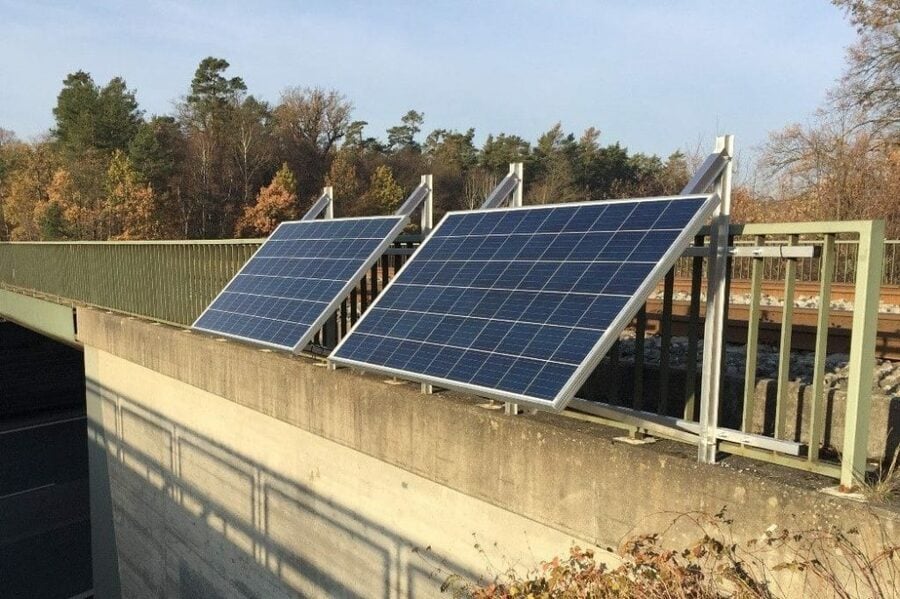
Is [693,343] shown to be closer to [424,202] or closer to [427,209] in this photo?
[427,209]

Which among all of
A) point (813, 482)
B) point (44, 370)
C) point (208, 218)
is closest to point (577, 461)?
point (813, 482)

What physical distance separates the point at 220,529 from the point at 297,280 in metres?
3.32

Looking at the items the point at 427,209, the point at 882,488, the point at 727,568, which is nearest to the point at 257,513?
the point at 427,209

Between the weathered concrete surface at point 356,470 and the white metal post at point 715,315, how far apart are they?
0.34 m

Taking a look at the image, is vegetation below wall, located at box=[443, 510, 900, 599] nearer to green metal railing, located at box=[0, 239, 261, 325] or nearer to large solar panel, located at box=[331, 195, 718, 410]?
large solar panel, located at box=[331, 195, 718, 410]

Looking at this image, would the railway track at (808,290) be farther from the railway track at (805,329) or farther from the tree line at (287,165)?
the tree line at (287,165)

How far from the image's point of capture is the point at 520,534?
4.82 metres

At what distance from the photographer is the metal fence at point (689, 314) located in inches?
136

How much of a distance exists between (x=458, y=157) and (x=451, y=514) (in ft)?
243

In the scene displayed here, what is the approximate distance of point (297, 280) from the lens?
778 cm

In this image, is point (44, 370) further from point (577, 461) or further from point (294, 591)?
point (577, 461)

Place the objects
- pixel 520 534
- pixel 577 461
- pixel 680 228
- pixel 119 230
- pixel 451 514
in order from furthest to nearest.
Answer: pixel 119 230, pixel 451 514, pixel 520 534, pixel 577 461, pixel 680 228

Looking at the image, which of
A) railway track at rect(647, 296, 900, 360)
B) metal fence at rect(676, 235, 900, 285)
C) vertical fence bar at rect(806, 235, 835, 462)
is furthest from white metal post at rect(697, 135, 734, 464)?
metal fence at rect(676, 235, 900, 285)

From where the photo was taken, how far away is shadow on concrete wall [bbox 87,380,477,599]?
6180 mm
